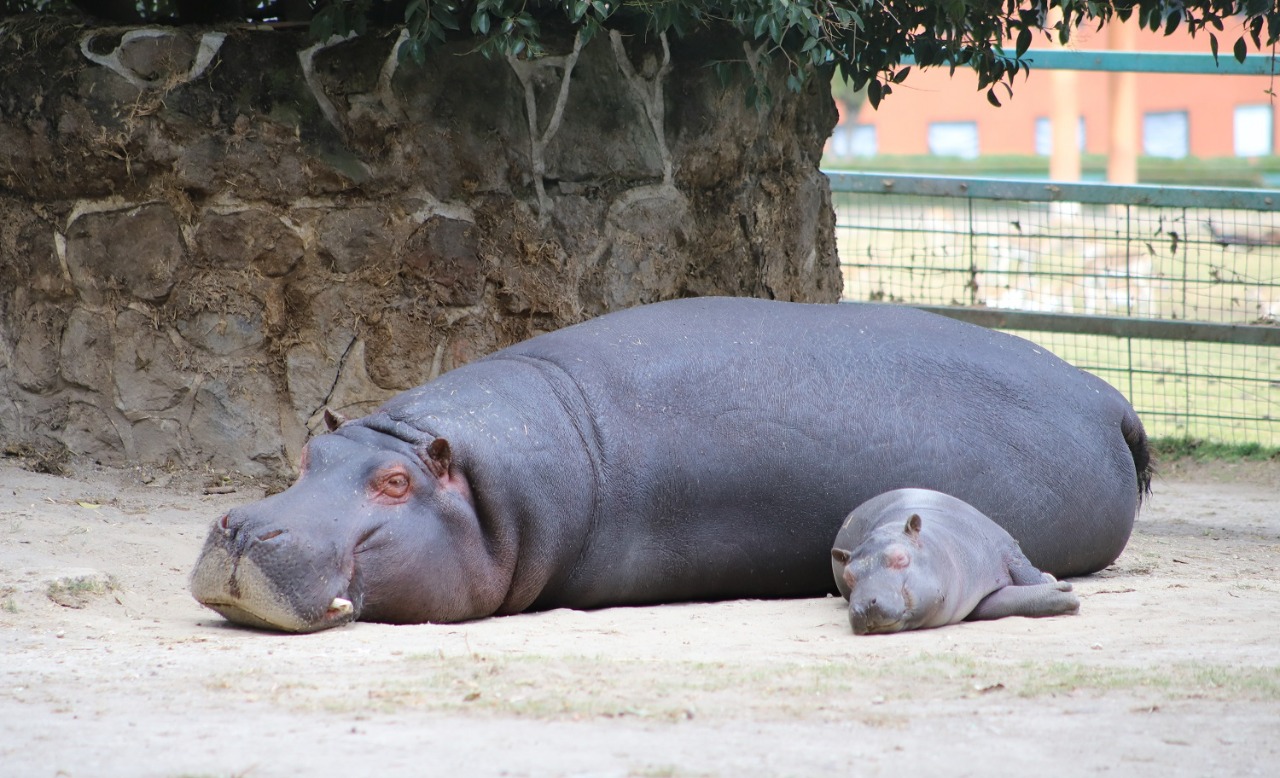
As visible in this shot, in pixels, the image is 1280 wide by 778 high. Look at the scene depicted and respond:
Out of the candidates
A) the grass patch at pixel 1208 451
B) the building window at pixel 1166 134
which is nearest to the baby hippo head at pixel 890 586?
the grass patch at pixel 1208 451

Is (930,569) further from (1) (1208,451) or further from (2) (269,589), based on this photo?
(1) (1208,451)

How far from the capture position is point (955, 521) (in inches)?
163

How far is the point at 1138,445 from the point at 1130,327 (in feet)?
9.53

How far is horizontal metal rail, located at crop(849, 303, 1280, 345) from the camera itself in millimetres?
7594

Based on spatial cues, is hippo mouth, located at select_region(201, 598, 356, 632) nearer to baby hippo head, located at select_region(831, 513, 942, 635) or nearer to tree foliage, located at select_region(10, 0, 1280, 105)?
baby hippo head, located at select_region(831, 513, 942, 635)

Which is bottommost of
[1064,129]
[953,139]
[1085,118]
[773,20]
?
[953,139]

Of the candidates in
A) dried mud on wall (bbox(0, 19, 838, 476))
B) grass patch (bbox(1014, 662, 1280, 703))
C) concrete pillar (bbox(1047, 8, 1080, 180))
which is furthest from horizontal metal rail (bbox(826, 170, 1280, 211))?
concrete pillar (bbox(1047, 8, 1080, 180))

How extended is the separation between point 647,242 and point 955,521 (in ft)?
6.79

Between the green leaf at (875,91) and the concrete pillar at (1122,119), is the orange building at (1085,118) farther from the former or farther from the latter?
the green leaf at (875,91)

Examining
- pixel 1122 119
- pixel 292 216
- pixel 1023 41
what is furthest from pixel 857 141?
pixel 292 216

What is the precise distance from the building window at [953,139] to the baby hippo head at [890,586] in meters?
32.2

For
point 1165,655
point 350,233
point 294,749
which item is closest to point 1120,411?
point 1165,655

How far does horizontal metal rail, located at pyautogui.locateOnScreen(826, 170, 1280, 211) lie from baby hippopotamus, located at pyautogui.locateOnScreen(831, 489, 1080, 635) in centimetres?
362

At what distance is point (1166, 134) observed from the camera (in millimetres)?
33344
